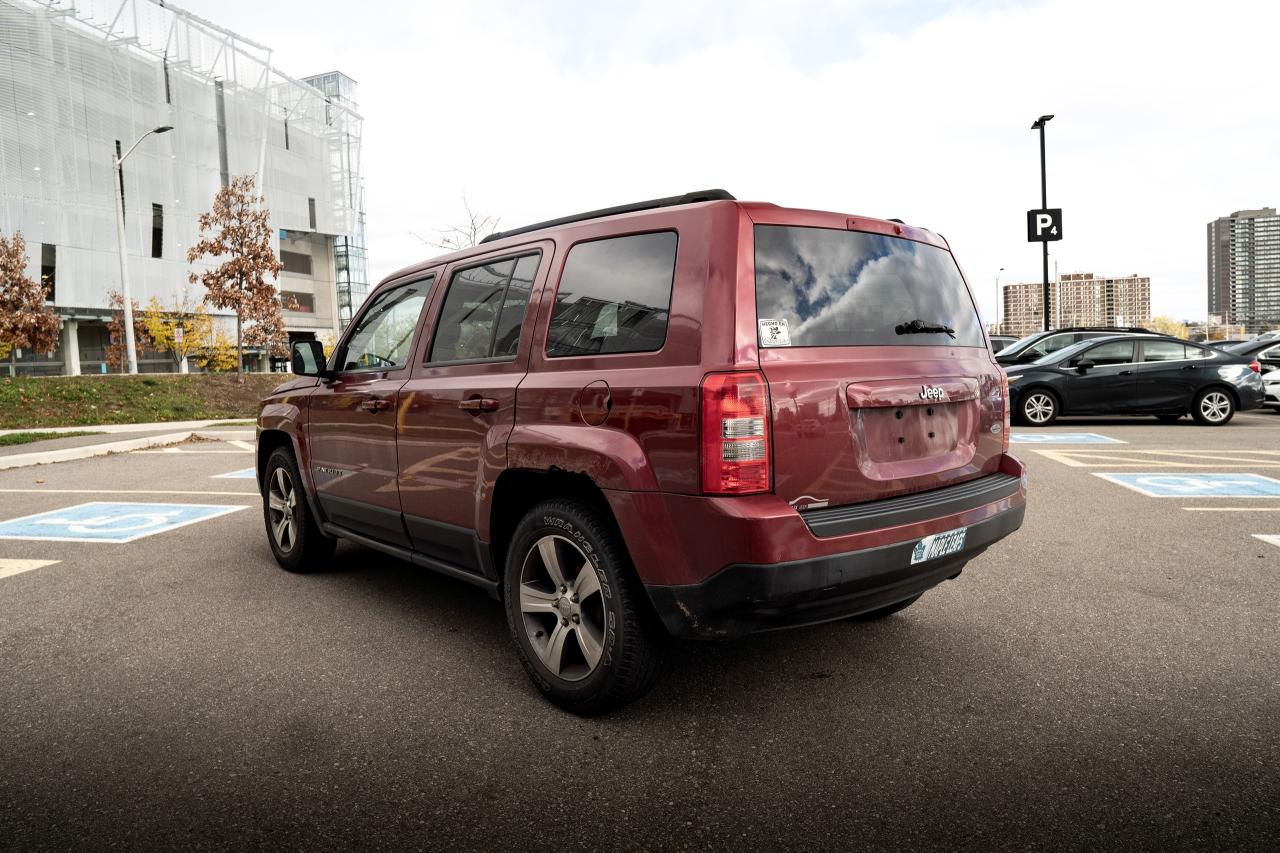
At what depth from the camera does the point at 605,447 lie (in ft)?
9.88

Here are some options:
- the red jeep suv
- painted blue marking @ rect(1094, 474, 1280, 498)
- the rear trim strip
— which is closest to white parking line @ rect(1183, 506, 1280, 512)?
painted blue marking @ rect(1094, 474, 1280, 498)

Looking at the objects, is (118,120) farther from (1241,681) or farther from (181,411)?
(1241,681)

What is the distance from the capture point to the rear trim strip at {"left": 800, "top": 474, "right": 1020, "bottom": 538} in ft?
9.41

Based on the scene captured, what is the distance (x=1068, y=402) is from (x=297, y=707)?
46.7 feet

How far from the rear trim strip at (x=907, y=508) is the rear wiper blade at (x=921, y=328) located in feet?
2.07

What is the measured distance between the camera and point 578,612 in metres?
3.26

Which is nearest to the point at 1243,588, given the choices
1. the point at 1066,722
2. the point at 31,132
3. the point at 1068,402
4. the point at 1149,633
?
the point at 1149,633

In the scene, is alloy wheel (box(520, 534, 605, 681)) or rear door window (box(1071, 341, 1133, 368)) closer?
alloy wheel (box(520, 534, 605, 681))

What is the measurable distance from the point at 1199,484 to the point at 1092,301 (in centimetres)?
12475

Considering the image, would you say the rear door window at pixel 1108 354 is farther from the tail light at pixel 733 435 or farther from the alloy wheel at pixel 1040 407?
the tail light at pixel 733 435

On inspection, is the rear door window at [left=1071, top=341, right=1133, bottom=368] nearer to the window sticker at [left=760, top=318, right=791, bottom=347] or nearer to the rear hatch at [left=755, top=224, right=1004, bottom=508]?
the rear hatch at [left=755, top=224, right=1004, bottom=508]

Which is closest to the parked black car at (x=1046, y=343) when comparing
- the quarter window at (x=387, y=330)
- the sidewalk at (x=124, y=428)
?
the quarter window at (x=387, y=330)

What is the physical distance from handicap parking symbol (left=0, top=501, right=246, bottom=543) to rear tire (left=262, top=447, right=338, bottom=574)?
173 cm

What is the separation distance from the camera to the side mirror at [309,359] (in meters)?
5.07
